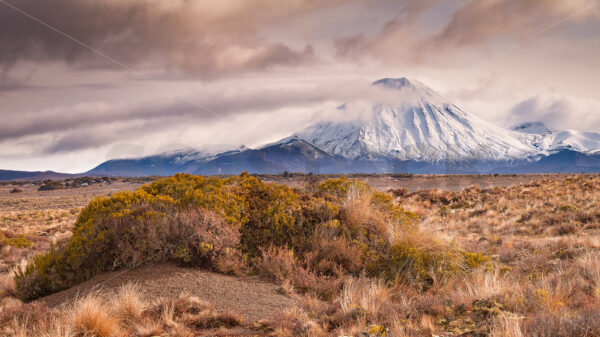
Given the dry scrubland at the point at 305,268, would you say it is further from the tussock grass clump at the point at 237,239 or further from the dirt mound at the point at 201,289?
the dirt mound at the point at 201,289

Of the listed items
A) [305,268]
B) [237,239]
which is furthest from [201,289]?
[305,268]

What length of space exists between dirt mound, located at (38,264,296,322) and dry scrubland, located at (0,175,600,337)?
160 mm

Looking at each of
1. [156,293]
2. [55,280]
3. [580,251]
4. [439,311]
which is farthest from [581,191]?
[55,280]

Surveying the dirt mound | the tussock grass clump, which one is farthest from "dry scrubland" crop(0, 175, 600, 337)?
the dirt mound

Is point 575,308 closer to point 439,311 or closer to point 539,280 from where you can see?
point 539,280

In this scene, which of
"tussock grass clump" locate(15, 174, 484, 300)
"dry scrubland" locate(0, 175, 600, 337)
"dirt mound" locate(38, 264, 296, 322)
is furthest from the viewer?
"tussock grass clump" locate(15, 174, 484, 300)

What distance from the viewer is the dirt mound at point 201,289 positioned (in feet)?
17.6

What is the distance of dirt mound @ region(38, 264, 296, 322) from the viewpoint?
536 centimetres

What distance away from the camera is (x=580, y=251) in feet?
28.1

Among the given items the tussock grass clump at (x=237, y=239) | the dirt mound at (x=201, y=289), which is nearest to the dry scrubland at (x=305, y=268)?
the tussock grass clump at (x=237, y=239)

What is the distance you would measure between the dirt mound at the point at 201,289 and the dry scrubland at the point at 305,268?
0.16 metres

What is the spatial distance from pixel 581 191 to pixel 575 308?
20618mm

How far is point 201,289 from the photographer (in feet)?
19.1

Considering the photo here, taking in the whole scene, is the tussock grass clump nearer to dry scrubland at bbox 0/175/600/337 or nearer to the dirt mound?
dry scrubland at bbox 0/175/600/337
